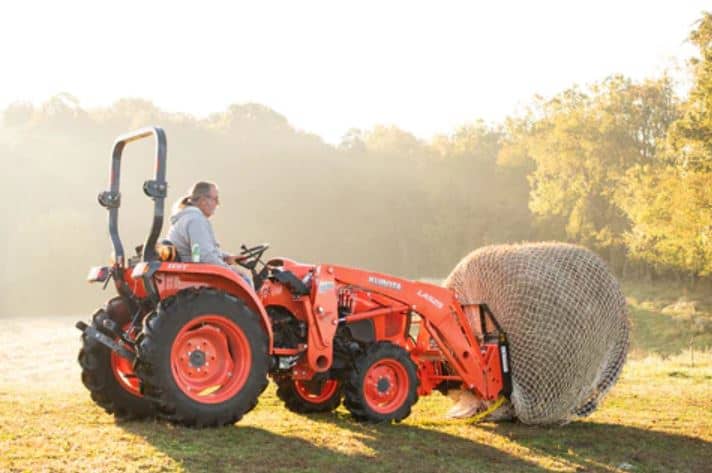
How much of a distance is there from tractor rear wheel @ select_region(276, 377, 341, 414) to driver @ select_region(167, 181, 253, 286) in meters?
1.84

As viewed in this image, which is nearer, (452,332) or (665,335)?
(452,332)

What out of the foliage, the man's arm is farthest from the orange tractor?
the foliage

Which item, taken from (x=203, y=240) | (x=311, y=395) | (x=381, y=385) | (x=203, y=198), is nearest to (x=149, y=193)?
(x=203, y=240)

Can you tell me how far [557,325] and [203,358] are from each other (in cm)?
404

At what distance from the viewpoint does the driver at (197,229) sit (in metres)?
8.19

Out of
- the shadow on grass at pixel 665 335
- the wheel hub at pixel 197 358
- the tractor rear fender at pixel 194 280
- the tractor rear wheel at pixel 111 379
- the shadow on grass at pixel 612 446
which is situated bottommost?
the shadow on grass at pixel 665 335

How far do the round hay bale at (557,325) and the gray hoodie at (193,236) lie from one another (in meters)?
3.56

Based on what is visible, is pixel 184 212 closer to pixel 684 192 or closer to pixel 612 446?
pixel 612 446

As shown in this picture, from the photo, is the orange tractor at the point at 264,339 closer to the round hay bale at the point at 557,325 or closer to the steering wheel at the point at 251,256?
the steering wheel at the point at 251,256

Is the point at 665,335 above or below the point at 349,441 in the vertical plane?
below

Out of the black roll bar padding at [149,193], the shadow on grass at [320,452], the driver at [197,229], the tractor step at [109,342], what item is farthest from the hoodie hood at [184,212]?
the shadow on grass at [320,452]

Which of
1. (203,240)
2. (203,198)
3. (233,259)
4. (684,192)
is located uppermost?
(684,192)

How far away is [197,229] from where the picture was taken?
8188 millimetres

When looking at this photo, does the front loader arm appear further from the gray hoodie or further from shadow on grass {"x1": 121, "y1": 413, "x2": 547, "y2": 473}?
the gray hoodie
